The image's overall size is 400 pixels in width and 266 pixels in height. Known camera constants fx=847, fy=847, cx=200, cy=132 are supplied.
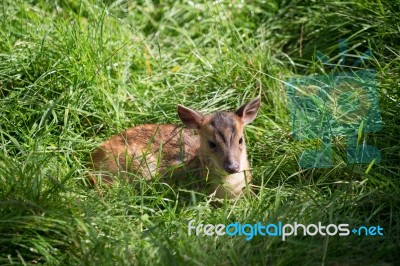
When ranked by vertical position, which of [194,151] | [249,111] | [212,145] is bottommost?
Answer: [194,151]

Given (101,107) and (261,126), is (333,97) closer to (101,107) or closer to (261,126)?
(261,126)

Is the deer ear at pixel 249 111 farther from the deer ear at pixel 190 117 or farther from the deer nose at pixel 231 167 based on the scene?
the deer nose at pixel 231 167

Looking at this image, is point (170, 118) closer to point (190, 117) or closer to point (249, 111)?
point (190, 117)

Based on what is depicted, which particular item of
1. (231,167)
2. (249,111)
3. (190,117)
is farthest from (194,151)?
(231,167)

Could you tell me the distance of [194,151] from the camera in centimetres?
699

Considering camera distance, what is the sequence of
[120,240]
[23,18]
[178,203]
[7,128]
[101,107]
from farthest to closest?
[23,18]
[101,107]
[7,128]
[178,203]
[120,240]

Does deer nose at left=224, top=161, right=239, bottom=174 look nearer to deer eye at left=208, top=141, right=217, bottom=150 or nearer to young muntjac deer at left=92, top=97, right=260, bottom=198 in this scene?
young muntjac deer at left=92, top=97, right=260, bottom=198

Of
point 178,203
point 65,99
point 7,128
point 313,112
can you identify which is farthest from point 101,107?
point 313,112

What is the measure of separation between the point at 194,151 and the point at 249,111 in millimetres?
614

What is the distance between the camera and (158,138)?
695 centimetres

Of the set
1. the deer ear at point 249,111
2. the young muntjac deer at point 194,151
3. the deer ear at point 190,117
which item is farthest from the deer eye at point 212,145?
the deer ear at point 249,111

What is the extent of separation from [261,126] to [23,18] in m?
2.40

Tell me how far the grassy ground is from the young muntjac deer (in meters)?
0.17

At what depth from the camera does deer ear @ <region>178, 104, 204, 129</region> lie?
21.8ft
